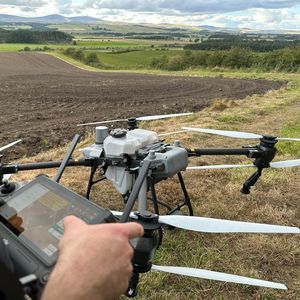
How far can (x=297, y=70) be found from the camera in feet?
137

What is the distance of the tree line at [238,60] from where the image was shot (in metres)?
45.3

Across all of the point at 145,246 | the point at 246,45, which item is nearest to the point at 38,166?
the point at 145,246

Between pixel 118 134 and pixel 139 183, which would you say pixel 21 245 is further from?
pixel 118 134

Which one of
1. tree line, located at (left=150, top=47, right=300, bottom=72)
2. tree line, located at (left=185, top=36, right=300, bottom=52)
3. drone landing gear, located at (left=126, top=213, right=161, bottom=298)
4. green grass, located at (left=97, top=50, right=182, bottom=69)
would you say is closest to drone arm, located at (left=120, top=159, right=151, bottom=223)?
drone landing gear, located at (left=126, top=213, right=161, bottom=298)

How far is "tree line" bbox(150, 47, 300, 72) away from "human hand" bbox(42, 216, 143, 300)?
4430 cm

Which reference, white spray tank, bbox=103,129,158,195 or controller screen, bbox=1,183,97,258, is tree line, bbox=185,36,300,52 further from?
controller screen, bbox=1,183,97,258

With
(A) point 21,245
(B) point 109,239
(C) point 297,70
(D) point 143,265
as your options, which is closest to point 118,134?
(D) point 143,265

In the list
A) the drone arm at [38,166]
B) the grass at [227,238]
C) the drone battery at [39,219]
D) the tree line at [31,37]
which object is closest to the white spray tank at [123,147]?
the drone arm at [38,166]

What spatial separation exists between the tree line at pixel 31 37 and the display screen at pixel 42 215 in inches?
5060

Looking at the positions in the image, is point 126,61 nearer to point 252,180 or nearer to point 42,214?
Answer: point 252,180

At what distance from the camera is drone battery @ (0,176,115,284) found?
1.57 m

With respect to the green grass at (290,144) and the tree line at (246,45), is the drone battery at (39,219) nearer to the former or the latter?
the green grass at (290,144)

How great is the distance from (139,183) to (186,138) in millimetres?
7179

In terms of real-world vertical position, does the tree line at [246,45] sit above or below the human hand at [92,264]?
below
